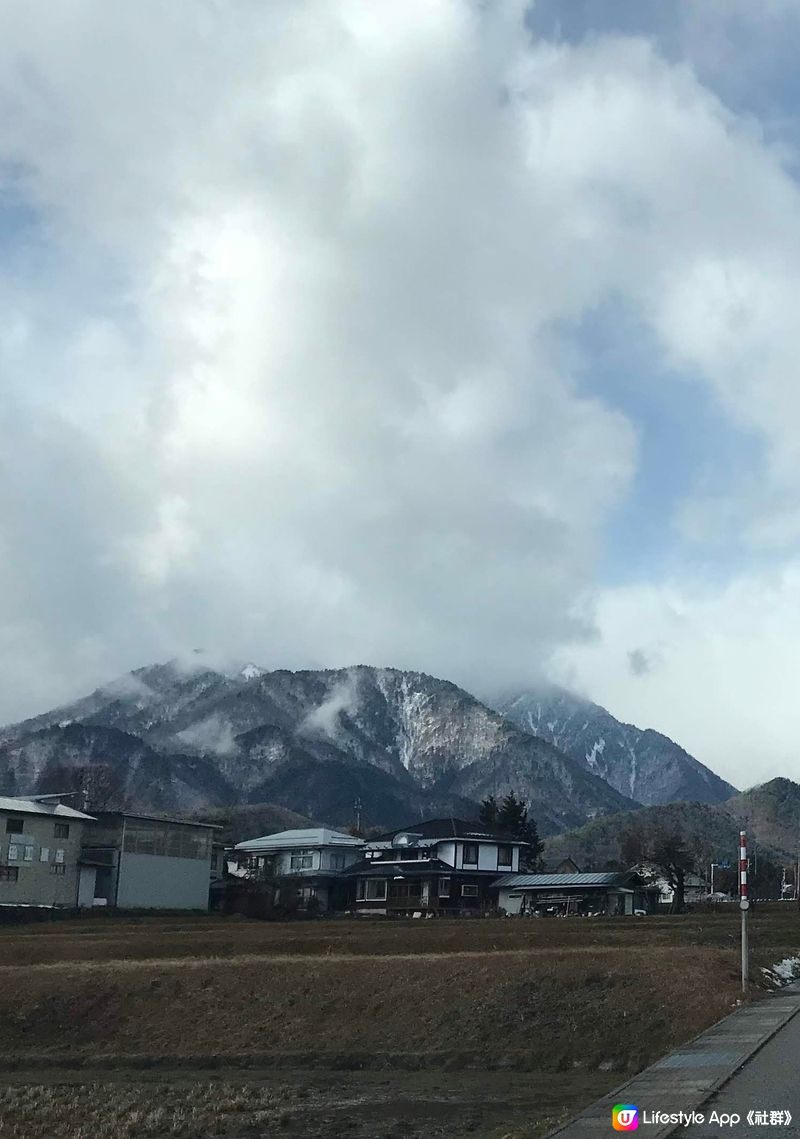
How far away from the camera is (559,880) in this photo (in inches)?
Result: 3905

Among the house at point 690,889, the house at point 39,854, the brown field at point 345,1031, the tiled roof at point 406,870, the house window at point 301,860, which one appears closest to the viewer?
the brown field at point 345,1031

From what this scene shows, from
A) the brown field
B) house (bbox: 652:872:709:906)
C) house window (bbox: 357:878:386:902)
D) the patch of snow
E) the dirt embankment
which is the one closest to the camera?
the brown field

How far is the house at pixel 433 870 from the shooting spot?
10000cm

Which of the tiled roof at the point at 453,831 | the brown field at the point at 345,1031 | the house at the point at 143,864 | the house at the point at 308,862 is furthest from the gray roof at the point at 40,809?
the brown field at the point at 345,1031

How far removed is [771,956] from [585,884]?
2390 inches

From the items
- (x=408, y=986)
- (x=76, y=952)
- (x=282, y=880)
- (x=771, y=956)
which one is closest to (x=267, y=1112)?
(x=408, y=986)

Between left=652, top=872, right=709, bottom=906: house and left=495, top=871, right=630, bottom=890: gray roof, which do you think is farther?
left=652, top=872, right=709, bottom=906: house

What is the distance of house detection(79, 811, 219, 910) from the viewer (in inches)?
3548

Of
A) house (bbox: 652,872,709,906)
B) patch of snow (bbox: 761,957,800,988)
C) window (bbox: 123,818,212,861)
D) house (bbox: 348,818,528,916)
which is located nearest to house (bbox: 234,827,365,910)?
house (bbox: 348,818,528,916)

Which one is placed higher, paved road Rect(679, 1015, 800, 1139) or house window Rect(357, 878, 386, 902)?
paved road Rect(679, 1015, 800, 1139)

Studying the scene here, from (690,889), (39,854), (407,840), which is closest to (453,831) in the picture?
(407,840)

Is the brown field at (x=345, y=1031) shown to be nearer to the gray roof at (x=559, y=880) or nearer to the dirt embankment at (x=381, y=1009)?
the dirt embankment at (x=381, y=1009)

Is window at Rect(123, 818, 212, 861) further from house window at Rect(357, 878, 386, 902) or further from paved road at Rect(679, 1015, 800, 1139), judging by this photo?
paved road at Rect(679, 1015, 800, 1139)

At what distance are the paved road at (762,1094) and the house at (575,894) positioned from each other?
249ft
